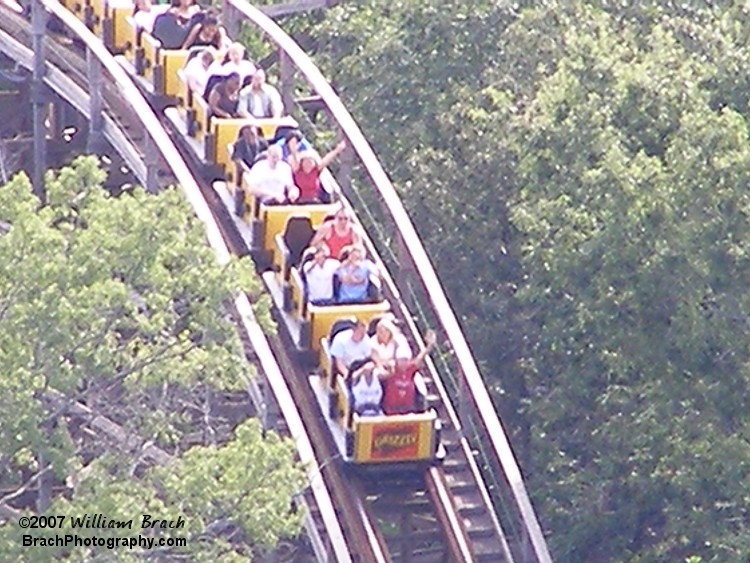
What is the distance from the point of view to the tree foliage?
17.7 meters

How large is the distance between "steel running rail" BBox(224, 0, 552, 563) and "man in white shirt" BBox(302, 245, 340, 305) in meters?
0.76

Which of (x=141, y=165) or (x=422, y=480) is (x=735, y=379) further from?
(x=141, y=165)

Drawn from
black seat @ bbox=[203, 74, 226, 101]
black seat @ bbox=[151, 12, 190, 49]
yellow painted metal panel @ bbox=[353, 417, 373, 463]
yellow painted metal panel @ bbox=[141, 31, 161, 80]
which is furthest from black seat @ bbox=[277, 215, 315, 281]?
black seat @ bbox=[151, 12, 190, 49]

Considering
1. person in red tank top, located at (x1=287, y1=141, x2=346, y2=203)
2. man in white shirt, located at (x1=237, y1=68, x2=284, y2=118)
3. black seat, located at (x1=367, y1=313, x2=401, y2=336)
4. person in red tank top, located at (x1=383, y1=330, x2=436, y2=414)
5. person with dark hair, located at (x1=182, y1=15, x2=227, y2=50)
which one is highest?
person with dark hair, located at (x1=182, y1=15, x2=227, y2=50)

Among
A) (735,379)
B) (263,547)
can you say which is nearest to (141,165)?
(735,379)

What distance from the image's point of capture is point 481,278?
21781mm

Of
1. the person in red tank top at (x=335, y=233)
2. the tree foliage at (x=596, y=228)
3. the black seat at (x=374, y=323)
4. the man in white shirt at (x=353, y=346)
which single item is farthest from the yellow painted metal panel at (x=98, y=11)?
the man in white shirt at (x=353, y=346)

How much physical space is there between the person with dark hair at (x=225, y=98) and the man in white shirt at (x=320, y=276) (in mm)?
2371

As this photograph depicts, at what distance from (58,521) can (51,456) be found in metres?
0.35

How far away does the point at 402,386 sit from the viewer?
17.2m

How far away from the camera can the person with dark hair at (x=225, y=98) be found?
65.0 ft

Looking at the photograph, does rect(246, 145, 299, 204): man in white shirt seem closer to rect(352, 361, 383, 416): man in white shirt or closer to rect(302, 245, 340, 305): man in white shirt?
rect(302, 245, 340, 305): man in white shirt

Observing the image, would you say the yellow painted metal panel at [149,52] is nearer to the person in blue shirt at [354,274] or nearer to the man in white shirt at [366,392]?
the person in blue shirt at [354,274]

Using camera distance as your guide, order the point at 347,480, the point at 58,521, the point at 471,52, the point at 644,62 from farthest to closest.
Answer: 1. the point at 471,52
2. the point at 644,62
3. the point at 347,480
4. the point at 58,521
